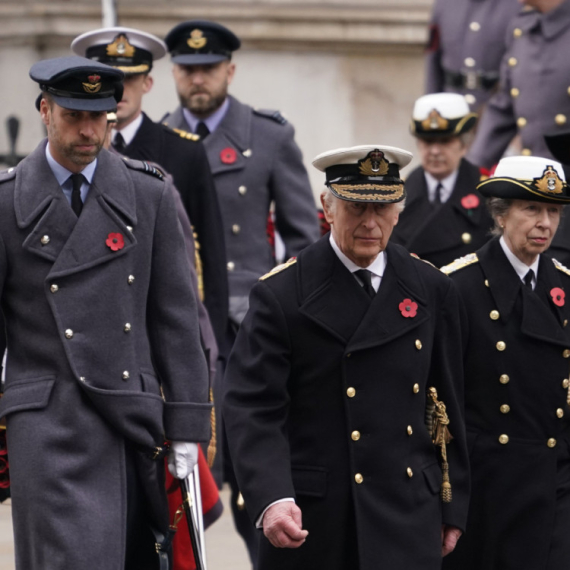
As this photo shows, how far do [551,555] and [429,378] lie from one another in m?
1.02

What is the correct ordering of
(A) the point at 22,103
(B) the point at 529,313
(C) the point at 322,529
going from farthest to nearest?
(A) the point at 22,103 < (B) the point at 529,313 < (C) the point at 322,529

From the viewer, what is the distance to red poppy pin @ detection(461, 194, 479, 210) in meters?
9.14

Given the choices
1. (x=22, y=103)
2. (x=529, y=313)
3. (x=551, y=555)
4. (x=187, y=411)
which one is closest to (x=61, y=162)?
(x=187, y=411)

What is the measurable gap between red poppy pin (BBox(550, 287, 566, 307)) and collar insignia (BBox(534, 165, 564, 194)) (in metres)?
0.34

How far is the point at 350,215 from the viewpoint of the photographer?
228 inches

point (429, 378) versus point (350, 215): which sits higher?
point (350, 215)

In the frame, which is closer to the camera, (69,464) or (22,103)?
(69,464)

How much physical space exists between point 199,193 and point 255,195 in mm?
709

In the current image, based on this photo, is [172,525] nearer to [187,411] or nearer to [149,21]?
[187,411]

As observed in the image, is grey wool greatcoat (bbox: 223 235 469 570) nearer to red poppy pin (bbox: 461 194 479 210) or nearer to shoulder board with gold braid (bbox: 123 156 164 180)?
shoulder board with gold braid (bbox: 123 156 164 180)

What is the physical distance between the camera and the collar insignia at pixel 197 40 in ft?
29.0

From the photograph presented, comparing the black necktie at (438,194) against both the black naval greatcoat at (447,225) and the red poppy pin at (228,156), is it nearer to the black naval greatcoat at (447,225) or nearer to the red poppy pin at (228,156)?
the black naval greatcoat at (447,225)

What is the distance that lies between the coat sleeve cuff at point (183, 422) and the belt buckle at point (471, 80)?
6040 mm

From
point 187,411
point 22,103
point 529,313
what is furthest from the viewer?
point 22,103
